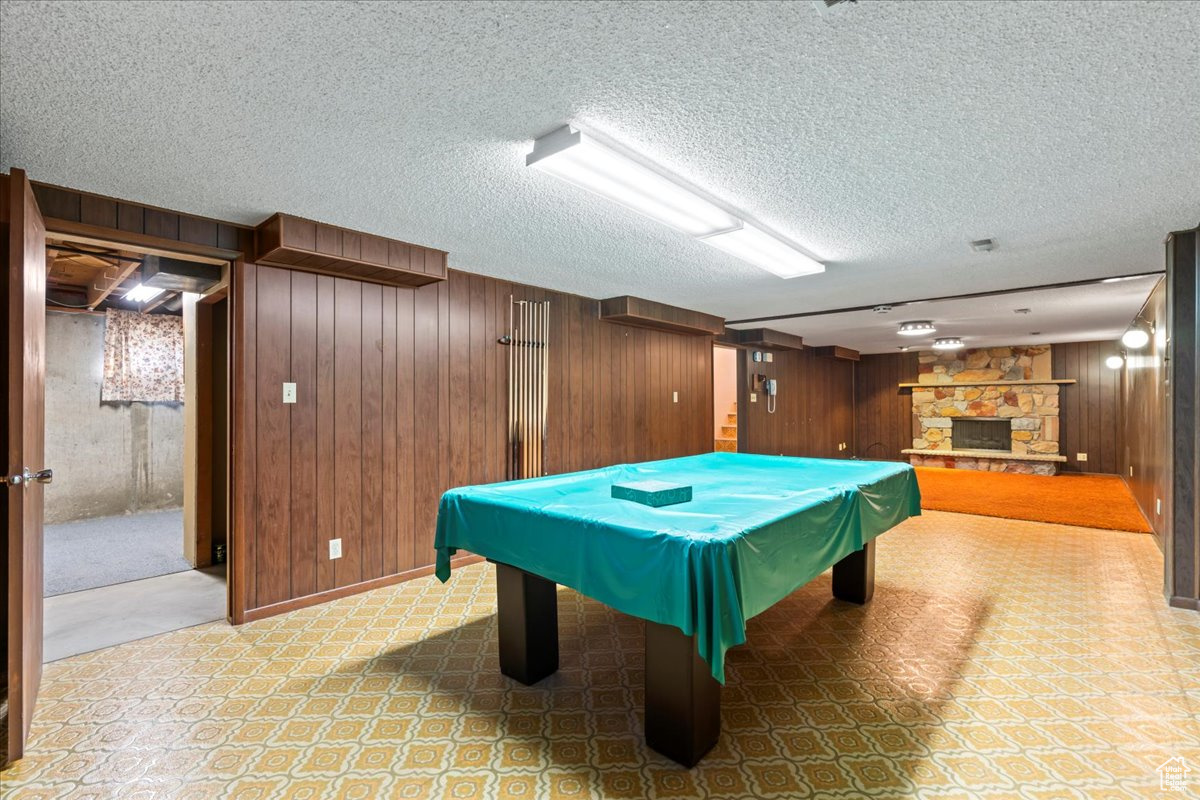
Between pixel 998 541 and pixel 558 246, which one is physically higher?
pixel 558 246

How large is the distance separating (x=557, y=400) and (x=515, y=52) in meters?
3.32

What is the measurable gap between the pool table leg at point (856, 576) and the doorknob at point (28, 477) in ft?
11.9

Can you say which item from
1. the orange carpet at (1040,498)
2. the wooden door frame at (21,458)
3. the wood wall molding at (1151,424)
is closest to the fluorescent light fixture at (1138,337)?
the wood wall molding at (1151,424)

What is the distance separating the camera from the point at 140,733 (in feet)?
6.61

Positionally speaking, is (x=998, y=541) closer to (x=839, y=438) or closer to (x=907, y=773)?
(x=907, y=773)

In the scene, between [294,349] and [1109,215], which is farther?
[294,349]

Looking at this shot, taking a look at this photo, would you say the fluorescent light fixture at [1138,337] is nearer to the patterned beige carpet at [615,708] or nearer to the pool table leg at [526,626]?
the patterned beige carpet at [615,708]

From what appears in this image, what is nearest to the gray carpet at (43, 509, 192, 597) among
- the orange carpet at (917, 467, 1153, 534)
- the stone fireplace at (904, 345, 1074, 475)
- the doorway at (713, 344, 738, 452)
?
the orange carpet at (917, 467, 1153, 534)

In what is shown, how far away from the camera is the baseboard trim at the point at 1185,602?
10.3 feet

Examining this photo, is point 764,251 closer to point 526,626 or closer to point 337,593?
point 526,626

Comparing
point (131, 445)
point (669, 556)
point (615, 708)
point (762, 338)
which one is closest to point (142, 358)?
point (131, 445)

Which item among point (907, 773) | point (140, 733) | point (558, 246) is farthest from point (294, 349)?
point (907, 773)

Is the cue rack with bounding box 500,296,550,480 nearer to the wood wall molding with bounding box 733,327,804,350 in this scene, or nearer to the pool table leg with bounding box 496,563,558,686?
the pool table leg with bounding box 496,563,558,686

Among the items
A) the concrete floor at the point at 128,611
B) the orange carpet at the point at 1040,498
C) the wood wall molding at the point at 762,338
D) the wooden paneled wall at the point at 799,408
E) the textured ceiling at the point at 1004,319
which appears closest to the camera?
the concrete floor at the point at 128,611
